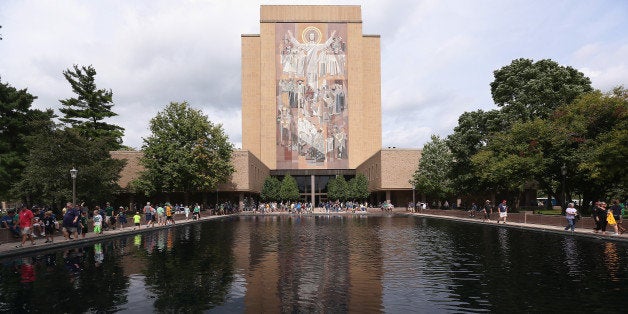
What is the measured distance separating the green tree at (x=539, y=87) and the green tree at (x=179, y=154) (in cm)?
3489

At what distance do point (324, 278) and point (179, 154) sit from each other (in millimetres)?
44126

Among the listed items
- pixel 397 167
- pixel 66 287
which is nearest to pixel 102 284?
pixel 66 287

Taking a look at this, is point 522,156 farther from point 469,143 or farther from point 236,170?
point 236,170

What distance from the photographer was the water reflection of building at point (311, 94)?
90.2 m

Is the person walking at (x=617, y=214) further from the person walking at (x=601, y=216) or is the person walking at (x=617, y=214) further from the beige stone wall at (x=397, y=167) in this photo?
the beige stone wall at (x=397, y=167)

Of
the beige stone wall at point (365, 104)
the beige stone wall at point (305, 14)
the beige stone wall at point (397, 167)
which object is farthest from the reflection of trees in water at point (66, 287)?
the beige stone wall at point (305, 14)

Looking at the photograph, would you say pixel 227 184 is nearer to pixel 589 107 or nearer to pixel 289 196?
pixel 289 196

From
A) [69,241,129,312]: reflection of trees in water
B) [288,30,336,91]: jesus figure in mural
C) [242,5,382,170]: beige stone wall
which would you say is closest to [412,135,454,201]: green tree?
[242,5,382,170]: beige stone wall

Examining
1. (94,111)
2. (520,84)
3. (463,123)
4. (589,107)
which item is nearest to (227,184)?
(94,111)

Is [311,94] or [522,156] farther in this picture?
[311,94]

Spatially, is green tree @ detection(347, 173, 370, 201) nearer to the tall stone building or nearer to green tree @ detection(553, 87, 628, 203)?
the tall stone building

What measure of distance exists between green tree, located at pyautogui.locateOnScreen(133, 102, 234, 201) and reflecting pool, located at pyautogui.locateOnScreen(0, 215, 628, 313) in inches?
1338

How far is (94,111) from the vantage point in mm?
61531

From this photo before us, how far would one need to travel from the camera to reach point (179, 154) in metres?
52.7
